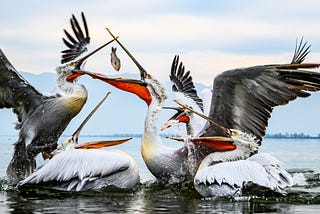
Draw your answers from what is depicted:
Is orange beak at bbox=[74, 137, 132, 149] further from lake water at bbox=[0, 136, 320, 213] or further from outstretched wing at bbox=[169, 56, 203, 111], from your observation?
outstretched wing at bbox=[169, 56, 203, 111]

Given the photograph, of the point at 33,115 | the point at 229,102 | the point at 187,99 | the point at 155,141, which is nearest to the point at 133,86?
the point at 155,141

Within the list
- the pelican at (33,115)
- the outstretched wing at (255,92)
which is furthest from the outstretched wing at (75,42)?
the outstretched wing at (255,92)

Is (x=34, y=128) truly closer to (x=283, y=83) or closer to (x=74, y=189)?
(x=74, y=189)

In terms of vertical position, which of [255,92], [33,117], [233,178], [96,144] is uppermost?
[255,92]

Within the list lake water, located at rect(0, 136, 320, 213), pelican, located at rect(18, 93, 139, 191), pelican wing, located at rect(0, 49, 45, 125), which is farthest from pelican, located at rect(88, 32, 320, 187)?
pelican wing, located at rect(0, 49, 45, 125)

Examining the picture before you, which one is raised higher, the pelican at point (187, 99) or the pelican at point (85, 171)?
the pelican at point (187, 99)

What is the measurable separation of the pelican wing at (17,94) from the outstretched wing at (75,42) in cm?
93

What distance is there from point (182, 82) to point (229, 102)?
327 cm

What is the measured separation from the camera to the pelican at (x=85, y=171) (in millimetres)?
8648

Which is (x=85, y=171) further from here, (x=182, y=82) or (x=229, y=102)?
(x=182, y=82)

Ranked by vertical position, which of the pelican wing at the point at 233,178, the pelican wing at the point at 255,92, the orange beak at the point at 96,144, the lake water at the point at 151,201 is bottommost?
the lake water at the point at 151,201

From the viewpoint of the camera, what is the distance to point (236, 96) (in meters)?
9.32

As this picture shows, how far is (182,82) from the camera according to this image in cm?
1260

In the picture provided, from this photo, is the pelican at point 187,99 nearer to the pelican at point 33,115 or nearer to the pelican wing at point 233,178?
the pelican at point 33,115
